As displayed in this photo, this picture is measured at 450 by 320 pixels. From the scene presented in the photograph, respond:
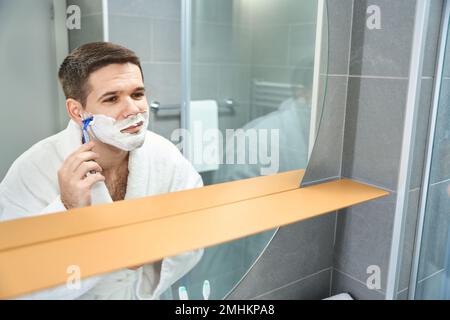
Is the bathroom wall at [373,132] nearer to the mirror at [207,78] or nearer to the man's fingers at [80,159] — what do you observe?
the mirror at [207,78]

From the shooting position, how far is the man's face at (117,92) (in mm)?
827

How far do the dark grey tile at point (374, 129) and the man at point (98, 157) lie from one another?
2.11 ft

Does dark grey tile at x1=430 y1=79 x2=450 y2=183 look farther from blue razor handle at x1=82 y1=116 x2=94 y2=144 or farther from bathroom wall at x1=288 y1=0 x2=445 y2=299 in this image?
blue razor handle at x1=82 y1=116 x2=94 y2=144

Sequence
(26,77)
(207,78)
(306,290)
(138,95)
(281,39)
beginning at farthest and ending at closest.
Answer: (306,290) < (281,39) < (207,78) < (138,95) < (26,77)

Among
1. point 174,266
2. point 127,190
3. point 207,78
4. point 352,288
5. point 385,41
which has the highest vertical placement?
point 385,41

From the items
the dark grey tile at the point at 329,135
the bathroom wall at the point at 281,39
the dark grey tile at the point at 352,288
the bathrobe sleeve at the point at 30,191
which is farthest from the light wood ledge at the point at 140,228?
the dark grey tile at the point at 352,288

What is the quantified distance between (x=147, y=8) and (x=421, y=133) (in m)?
0.83

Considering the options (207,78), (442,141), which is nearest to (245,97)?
(207,78)

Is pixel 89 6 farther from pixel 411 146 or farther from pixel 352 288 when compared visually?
pixel 352 288

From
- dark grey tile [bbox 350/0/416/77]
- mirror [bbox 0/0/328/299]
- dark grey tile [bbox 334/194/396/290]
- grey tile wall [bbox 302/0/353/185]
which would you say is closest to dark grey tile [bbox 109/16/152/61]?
mirror [bbox 0/0/328/299]

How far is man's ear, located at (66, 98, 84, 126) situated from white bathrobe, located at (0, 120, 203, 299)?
14 mm

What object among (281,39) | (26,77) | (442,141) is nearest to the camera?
(26,77)

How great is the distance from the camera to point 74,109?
82 cm

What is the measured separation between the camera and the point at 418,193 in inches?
51.4
